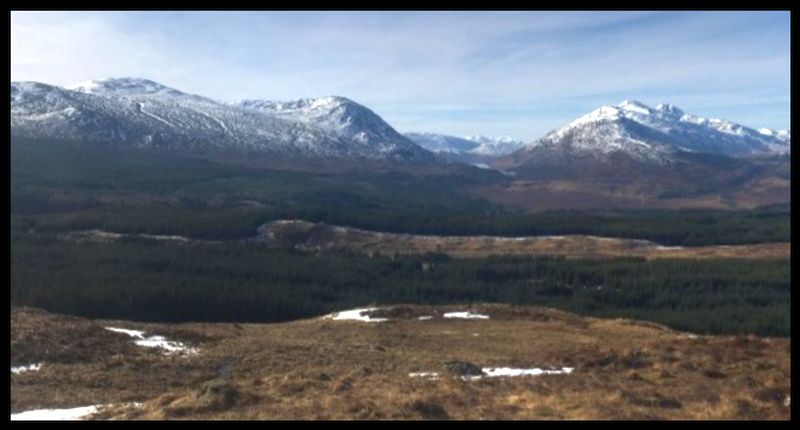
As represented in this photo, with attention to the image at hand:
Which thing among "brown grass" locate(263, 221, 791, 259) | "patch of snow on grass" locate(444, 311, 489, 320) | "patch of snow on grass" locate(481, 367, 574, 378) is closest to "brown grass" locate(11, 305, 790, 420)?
"patch of snow on grass" locate(481, 367, 574, 378)

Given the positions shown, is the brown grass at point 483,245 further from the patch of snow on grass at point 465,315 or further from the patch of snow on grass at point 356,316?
the patch of snow on grass at point 465,315

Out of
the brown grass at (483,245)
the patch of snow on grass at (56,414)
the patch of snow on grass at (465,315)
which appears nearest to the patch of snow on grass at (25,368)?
the patch of snow on grass at (56,414)

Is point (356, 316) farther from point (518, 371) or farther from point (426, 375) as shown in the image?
point (426, 375)

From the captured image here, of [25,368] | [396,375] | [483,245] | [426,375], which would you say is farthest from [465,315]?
[483,245]

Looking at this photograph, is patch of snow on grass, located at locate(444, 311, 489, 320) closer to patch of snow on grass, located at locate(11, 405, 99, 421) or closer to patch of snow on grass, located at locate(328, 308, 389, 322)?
patch of snow on grass, located at locate(328, 308, 389, 322)

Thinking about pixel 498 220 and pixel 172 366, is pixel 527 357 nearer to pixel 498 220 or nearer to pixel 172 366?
pixel 172 366

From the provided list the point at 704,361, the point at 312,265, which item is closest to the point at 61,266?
the point at 312,265
